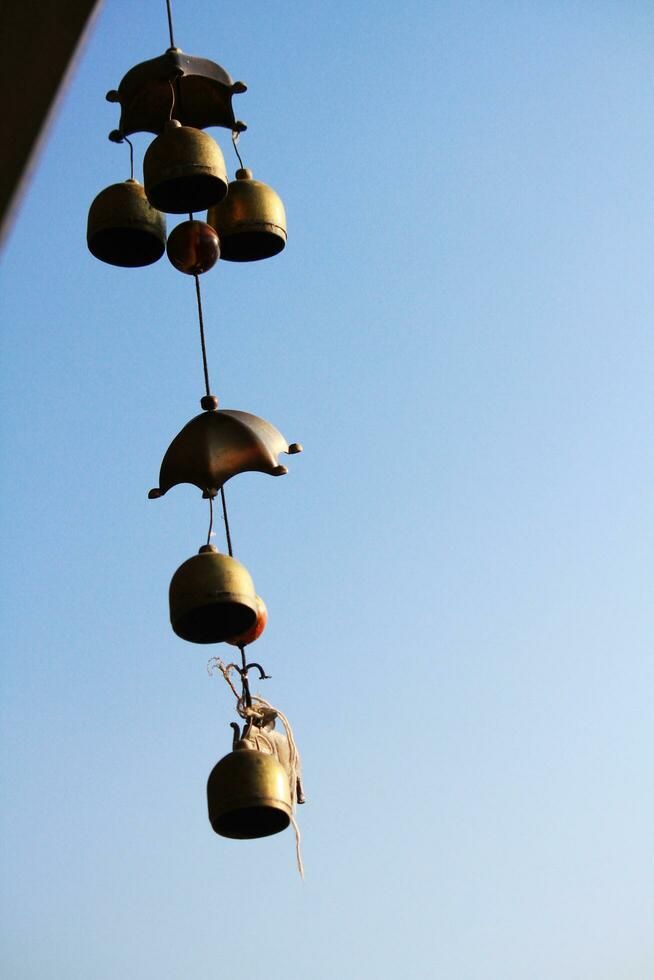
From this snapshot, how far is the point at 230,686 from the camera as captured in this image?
3.89 meters

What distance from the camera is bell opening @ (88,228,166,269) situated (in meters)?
3.92

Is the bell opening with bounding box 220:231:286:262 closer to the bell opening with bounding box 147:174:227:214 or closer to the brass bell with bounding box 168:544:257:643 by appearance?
the bell opening with bounding box 147:174:227:214

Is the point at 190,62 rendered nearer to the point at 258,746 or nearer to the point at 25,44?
the point at 258,746

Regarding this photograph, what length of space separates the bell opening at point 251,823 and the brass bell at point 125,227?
5.40ft

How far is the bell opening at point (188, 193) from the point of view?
363cm

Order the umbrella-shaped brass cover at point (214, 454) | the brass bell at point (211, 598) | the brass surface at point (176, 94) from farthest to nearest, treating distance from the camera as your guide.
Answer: the brass surface at point (176, 94) → the umbrella-shaped brass cover at point (214, 454) → the brass bell at point (211, 598)

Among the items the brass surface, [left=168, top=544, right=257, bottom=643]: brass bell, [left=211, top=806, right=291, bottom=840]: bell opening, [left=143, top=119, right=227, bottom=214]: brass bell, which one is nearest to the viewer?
[left=168, top=544, right=257, bottom=643]: brass bell

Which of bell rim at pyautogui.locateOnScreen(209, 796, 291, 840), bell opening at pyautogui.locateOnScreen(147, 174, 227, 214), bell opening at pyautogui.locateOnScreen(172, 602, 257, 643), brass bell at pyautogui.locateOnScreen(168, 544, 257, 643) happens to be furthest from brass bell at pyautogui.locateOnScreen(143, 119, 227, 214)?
bell rim at pyautogui.locateOnScreen(209, 796, 291, 840)

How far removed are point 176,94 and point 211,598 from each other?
5.43 feet

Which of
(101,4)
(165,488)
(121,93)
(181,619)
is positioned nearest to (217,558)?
(181,619)

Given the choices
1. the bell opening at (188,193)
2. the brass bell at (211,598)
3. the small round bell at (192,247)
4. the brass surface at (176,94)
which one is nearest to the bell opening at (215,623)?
the brass bell at (211,598)

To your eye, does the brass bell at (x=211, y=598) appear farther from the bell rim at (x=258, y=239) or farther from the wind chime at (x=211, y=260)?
the bell rim at (x=258, y=239)

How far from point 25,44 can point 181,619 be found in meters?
2.22

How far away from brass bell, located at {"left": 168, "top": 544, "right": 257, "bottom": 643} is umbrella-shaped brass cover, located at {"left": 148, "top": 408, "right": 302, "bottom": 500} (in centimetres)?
29
